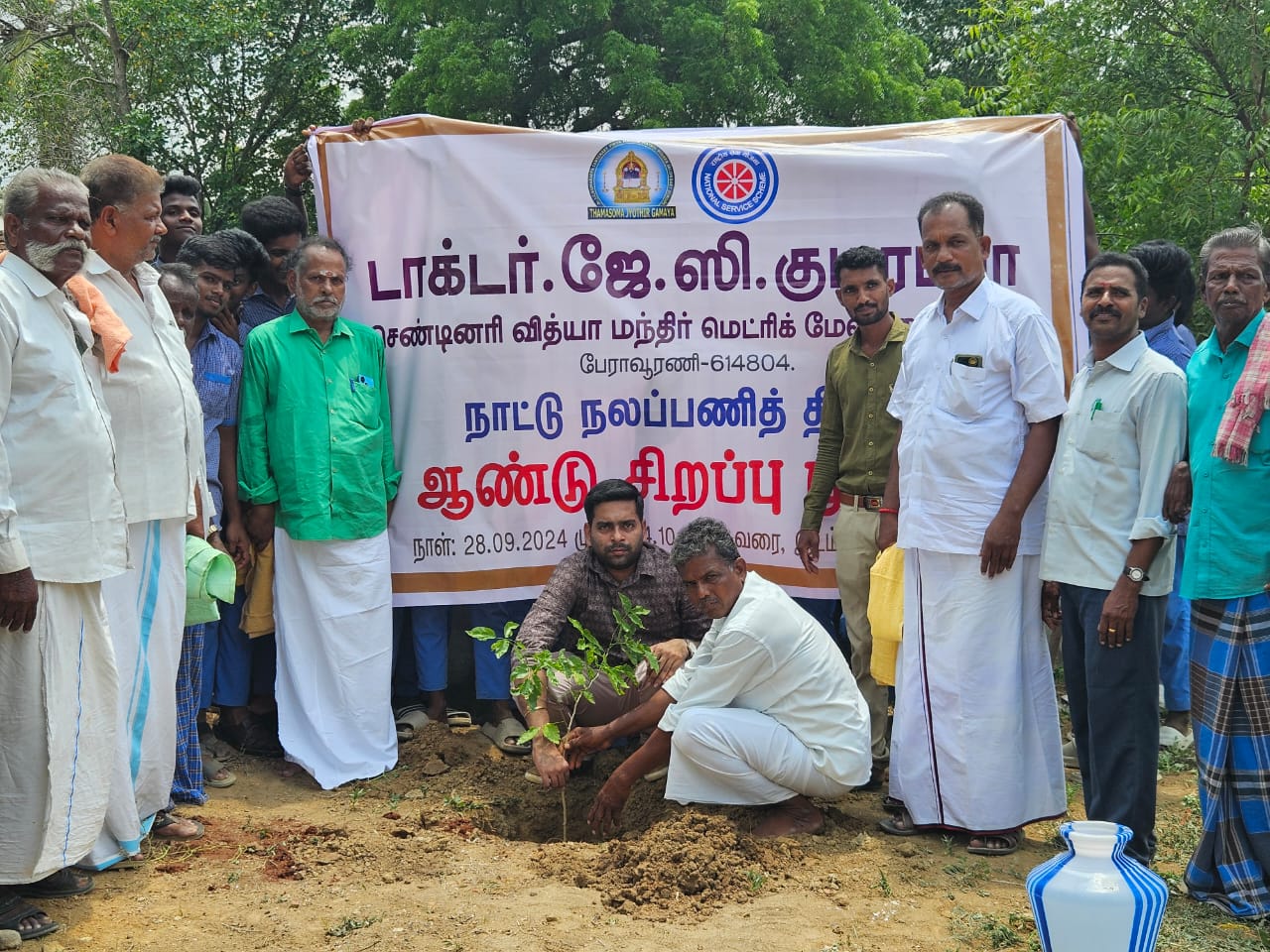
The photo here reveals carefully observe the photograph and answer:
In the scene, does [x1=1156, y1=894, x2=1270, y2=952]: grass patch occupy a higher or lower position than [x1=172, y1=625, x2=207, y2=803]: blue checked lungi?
lower

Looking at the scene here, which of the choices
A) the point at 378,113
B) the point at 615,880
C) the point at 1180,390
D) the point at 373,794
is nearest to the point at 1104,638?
the point at 1180,390

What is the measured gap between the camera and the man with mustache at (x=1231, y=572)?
350 centimetres

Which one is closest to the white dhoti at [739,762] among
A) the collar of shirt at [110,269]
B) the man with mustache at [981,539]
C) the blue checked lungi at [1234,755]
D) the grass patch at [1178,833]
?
the man with mustache at [981,539]

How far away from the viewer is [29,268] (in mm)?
3549

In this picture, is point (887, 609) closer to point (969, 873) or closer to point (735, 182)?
point (969, 873)

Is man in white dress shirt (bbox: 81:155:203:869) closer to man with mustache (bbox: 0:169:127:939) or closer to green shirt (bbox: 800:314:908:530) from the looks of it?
man with mustache (bbox: 0:169:127:939)

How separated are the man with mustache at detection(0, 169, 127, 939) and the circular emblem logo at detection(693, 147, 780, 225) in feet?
8.39

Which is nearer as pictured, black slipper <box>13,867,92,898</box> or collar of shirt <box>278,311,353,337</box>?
black slipper <box>13,867,92,898</box>

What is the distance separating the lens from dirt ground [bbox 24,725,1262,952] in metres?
3.44

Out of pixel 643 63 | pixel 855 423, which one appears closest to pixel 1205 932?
pixel 855 423

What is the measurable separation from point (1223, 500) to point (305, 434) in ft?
10.6

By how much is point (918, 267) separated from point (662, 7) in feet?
41.5

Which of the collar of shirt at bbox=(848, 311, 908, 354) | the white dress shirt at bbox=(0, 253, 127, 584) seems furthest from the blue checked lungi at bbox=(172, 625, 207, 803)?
the collar of shirt at bbox=(848, 311, 908, 354)

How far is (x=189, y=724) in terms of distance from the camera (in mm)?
4551
